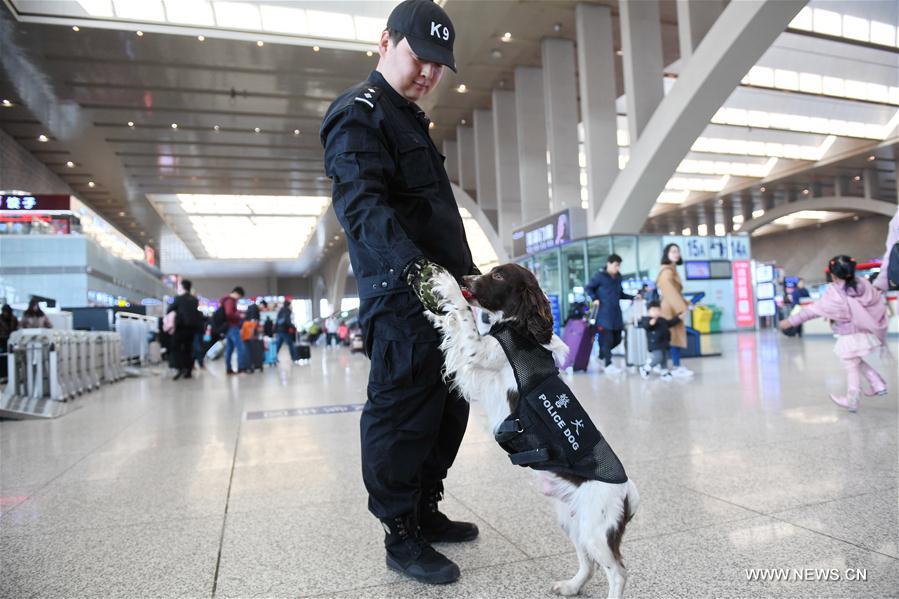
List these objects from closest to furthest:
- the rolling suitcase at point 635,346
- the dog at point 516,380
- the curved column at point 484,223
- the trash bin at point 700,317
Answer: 1. the dog at point 516,380
2. the rolling suitcase at point 635,346
3. the trash bin at point 700,317
4. the curved column at point 484,223

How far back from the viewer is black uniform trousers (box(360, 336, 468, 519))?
2.01 meters

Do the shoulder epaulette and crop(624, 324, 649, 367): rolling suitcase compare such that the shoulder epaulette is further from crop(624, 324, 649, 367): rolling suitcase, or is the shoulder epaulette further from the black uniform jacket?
crop(624, 324, 649, 367): rolling suitcase

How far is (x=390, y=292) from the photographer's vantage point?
1982 mm

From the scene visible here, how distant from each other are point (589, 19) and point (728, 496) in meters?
16.2

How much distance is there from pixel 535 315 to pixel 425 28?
1061 mm

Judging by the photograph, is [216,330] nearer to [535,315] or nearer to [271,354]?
[271,354]

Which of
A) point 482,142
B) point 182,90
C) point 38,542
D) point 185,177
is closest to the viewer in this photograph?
point 38,542

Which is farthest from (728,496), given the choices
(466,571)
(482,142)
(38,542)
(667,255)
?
(482,142)

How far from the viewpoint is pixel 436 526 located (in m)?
2.38

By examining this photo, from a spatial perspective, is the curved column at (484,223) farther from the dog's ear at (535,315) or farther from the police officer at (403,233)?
the dog's ear at (535,315)

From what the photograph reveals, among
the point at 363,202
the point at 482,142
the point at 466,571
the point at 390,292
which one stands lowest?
the point at 466,571

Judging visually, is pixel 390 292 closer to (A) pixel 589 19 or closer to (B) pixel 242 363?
(B) pixel 242 363

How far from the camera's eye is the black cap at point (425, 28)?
1996 mm

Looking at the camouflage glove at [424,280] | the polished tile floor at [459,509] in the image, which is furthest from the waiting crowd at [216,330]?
the camouflage glove at [424,280]
